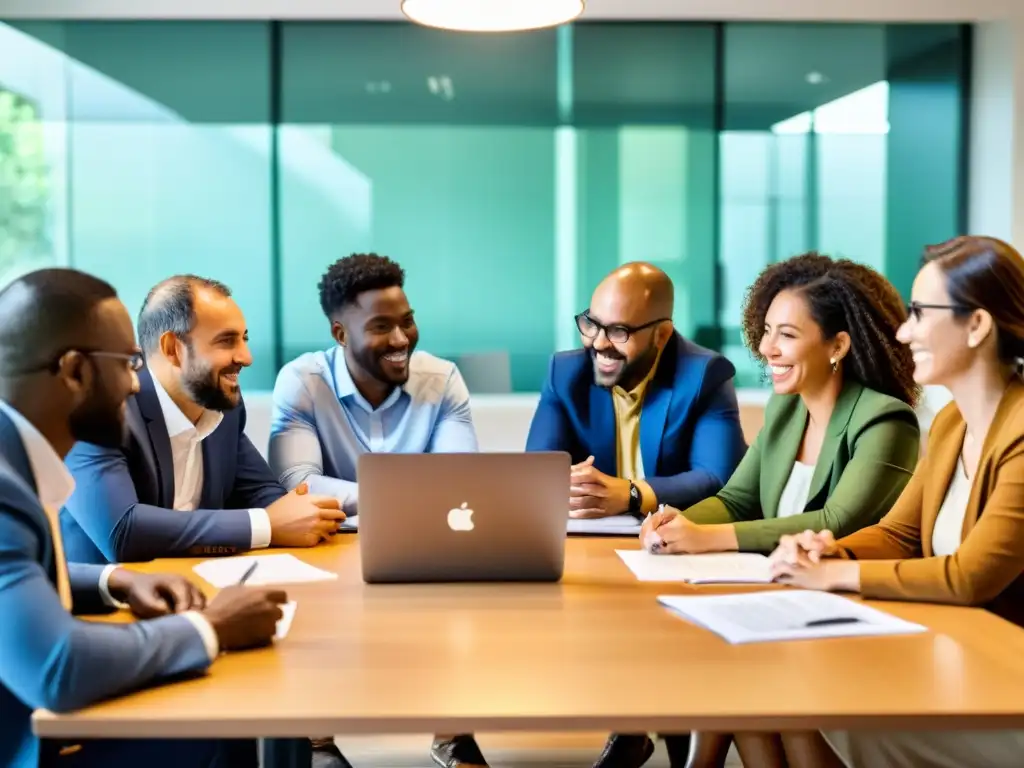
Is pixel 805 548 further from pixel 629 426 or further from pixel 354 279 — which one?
pixel 354 279

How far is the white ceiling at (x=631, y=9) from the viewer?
5.66m

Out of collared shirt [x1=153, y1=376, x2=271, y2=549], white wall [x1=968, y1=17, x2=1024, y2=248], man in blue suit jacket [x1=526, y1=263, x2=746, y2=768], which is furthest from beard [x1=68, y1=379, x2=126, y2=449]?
white wall [x1=968, y1=17, x2=1024, y2=248]

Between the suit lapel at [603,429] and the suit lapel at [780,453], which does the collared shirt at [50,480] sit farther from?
the suit lapel at [603,429]

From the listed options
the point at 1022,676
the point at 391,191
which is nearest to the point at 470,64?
the point at 391,191

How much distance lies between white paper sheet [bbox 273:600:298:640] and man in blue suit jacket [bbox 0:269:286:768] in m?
0.06

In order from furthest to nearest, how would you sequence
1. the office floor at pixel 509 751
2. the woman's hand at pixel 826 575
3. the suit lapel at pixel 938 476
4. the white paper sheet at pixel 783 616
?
the office floor at pixel 509 751, the suit lapel at pixel 938 476, the woman's hand at pixel 826 575, the white paper sheet at pixel 783 616

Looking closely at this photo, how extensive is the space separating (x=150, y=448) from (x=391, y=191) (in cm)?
361

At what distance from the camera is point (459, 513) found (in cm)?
206

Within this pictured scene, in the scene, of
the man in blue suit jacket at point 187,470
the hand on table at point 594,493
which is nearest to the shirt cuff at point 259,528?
the man in blue suit jacket at point 187,470

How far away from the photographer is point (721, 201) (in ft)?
19.7

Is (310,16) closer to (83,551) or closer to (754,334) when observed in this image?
(754,334)

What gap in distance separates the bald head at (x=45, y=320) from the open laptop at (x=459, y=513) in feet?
1.88

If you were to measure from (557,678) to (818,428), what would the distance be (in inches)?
57.7

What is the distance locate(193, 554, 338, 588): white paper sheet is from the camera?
2150 millimetres
